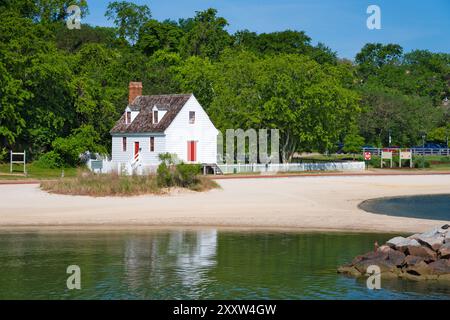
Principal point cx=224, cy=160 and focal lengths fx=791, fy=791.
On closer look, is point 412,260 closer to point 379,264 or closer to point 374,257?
point 379,264

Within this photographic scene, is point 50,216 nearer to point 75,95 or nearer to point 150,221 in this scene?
point 150,221

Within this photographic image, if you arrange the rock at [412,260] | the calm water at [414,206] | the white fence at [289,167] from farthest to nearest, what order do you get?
the white fence at [289,167], the calm water at [414,206], the rock at [412,260]

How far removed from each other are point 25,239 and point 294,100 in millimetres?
43675

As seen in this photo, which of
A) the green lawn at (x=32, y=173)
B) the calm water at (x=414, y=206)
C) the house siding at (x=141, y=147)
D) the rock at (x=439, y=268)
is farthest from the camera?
the house siding at (x=141, y=147)

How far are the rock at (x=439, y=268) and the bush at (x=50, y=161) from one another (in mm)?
44546

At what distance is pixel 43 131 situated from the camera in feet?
209

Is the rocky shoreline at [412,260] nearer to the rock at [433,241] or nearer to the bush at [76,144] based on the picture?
the rock at [433,241]

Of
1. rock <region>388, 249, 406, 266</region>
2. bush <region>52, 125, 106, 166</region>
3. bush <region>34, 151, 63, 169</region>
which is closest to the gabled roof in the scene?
bush <region>52, 125, 106, 166</region>

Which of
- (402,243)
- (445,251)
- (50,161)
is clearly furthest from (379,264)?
(50,161)

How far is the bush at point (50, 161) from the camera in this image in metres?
61.6

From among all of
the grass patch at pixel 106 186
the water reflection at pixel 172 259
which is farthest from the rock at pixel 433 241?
the grass patch at pixel 106 186

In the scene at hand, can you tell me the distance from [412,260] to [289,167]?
46737mm

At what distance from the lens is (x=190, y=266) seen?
75.8 feet
